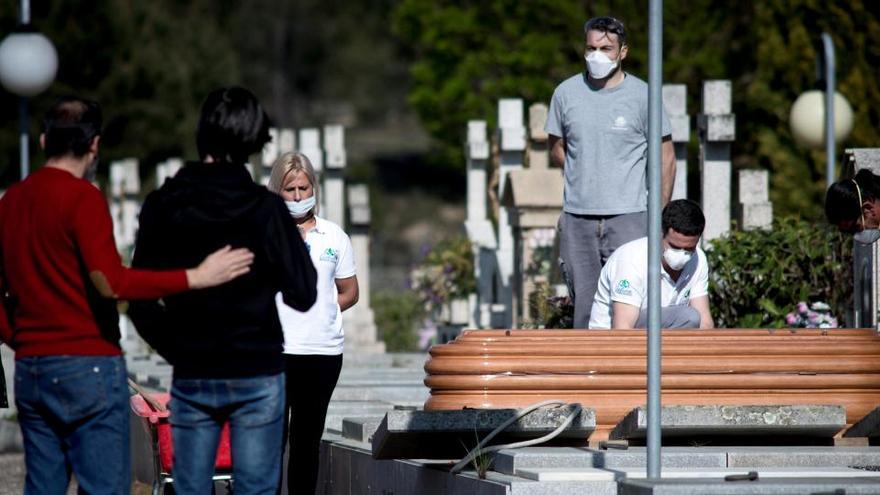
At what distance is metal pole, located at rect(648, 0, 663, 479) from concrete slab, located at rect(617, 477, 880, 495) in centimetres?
23

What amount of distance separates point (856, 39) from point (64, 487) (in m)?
22.1

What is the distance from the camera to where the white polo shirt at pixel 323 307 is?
8.12 meters

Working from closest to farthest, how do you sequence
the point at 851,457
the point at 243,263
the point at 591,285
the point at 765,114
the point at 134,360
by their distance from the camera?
the point at 243,263 < the point at 851,457 < the point at 591,285 < the point at 134,360 < the point at 765,114

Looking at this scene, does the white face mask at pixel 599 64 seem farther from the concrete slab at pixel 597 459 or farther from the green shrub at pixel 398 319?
the green shrub at pixel 398 319

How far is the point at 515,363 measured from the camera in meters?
8.15

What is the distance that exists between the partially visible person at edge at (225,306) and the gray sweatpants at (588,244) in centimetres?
408

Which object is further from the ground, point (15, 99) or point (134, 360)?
point (15, 99)

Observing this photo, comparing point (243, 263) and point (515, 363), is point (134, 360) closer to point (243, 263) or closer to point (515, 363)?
point (515, 363)

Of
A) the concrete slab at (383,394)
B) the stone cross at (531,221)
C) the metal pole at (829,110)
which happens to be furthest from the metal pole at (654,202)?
the metal pole at (829,110)

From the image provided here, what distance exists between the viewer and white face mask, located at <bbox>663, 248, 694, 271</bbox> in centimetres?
899

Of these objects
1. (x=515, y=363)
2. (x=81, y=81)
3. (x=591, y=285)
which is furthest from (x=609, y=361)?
(x=81, y=81)

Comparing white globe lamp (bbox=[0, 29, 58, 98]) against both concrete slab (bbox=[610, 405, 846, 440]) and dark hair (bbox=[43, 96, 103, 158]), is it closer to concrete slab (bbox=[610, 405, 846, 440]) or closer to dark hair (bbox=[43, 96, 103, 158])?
concrete slab (bbox=[610, 405, 846, 440])

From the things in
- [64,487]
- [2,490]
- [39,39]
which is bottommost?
[2,490]

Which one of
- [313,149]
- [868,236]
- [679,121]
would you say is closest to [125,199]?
[313,149]
